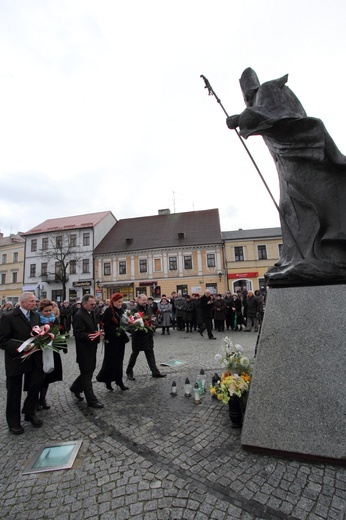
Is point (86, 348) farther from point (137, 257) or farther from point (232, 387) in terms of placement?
point (137, 257)

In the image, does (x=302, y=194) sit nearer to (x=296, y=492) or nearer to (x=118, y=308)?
(x=296, y=492)

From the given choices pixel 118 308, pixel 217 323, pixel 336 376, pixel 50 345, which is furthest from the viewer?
pixel 217 323

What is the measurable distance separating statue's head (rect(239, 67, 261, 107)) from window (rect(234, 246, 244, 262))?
29309 millimetres

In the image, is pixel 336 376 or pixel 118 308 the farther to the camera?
pixel 118 308

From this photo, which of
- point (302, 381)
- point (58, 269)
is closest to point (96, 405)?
point (302, 381)

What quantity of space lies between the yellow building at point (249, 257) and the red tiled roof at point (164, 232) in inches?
88.7

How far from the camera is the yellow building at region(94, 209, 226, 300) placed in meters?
32.8

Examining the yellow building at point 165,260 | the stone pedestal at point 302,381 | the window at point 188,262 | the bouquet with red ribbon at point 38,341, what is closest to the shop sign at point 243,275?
the yellow building at point 165,260

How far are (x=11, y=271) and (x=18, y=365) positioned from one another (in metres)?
41.6

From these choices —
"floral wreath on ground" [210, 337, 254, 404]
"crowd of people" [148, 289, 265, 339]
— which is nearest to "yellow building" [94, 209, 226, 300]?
"crowd of people" [148, 289, 265, 339]

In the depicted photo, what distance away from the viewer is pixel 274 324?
3.15 meters

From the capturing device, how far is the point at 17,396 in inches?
149

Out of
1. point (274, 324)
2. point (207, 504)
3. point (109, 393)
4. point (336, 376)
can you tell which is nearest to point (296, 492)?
point (207, 504)

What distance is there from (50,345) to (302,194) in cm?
407
